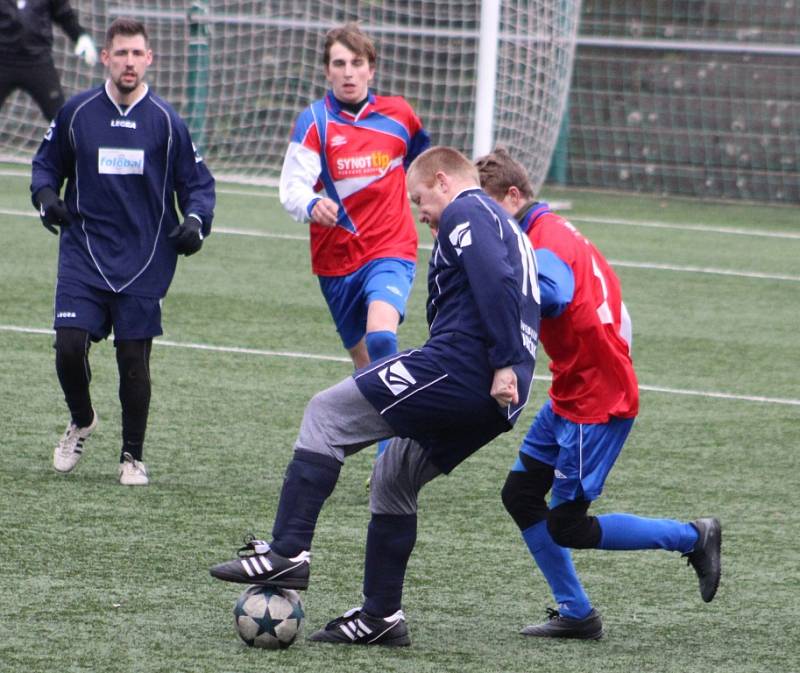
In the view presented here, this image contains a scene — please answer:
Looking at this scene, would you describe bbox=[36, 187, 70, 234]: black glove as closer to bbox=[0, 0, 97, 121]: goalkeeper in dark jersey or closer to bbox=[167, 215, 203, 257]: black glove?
bbox=[167, 215, 203, 257]: black glove

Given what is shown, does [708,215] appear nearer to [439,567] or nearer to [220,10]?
[220,10]

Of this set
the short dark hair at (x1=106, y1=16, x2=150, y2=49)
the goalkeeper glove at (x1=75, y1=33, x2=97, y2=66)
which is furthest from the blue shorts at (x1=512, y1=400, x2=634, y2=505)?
the goalkeeper glove at (x1=75, y1=33, x2=97, y2=66)

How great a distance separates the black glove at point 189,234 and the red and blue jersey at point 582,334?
1.86 meters

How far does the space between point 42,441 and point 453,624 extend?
278cm

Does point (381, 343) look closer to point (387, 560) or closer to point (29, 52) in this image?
point (387, 560)

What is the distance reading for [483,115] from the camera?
46.0ft

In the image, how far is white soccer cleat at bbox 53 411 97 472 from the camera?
6.39m

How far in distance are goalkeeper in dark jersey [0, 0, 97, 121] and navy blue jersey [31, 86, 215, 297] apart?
22.6 ft

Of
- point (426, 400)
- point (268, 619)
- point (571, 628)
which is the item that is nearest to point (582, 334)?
point (426, 400)

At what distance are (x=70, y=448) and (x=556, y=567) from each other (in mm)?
2398

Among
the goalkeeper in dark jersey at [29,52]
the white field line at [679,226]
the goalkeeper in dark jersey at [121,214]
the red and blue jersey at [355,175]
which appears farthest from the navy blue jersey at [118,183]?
the white field line at [679,226]

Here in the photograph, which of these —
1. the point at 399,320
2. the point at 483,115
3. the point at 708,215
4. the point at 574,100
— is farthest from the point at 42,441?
the point at 574,100

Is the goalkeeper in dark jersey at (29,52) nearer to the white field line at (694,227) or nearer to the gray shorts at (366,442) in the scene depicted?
the white field line at (694,227)

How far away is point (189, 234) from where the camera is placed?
20.3 feet
